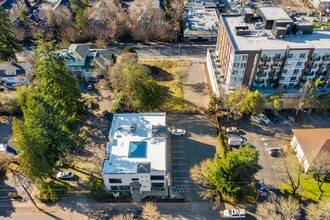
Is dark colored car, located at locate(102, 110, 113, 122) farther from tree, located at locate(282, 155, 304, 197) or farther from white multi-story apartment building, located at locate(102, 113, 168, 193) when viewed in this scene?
tree, located at locate(282, 155, 304, 197)

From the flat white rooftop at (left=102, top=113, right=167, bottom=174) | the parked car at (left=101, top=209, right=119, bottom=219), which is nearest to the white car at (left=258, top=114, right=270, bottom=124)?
the flat white rooftop at (left=102, top=113, right=167, bottom=174)

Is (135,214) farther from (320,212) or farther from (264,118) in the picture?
(264,118)

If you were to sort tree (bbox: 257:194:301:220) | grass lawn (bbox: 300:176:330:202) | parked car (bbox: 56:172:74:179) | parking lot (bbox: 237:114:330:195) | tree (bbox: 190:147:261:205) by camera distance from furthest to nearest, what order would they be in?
parked car (bbox: 56:172:74:179) → parking lot (bbox: 237:114:330:195) → grass lawn (bbox: 300:176:330:202) → tree (bbox: 190:147:261:205) → tree (bbox: 257:194:301:220)

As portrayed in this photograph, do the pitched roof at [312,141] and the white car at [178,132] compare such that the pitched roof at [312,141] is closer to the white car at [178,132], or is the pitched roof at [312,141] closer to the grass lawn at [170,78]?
the white car at [178,132]

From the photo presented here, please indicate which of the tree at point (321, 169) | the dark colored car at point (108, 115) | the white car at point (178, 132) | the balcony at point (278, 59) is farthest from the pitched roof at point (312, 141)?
the dark colored car at point (108, 115)

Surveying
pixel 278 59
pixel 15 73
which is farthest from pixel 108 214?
pixel 278 59

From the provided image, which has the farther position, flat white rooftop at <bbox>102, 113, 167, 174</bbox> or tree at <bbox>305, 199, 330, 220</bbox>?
flat white rooftop at <bbox>102, 113, 167, 174</bbox>

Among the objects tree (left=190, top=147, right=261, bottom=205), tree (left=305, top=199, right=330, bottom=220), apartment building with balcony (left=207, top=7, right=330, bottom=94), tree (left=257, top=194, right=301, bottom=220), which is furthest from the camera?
apartment building with balcony (left=207, top=7, right=330, bottom=94)
